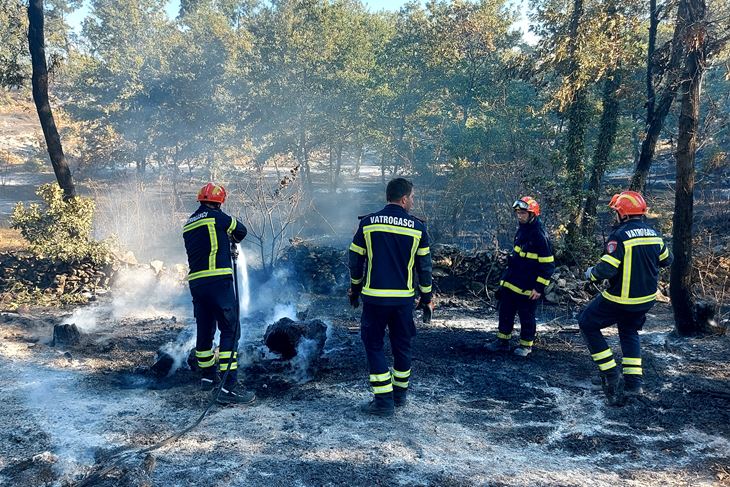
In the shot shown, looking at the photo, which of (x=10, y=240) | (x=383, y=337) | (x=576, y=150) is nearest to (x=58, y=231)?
(x=10, y=240)

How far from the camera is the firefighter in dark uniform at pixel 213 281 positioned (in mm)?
A: 5277

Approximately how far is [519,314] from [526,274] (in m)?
0.54

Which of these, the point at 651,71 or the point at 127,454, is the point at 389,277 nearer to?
the point at 127,454

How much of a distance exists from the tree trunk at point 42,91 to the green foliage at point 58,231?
2.74ft

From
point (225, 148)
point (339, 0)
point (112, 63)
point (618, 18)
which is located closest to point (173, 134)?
point (225, 148)

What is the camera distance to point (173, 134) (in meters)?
25.3

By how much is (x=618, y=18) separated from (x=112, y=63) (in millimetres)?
24310

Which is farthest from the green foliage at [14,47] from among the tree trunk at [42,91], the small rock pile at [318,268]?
the small rock pile at [318,268]

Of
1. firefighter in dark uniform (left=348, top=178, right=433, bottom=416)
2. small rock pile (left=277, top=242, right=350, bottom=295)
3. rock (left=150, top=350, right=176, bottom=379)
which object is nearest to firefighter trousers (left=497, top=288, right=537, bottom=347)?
firefighter in dark uniform (left=348, top=178, right=433, bottom=416)

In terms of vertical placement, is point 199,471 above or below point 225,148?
below

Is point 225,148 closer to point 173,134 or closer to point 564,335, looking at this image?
point 173,134

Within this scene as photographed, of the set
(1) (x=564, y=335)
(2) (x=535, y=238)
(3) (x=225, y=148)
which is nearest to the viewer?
(2) (x=535, y=238)

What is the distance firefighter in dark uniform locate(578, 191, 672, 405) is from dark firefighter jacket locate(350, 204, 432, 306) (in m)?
1.87

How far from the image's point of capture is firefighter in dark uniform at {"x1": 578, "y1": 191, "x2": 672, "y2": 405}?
4.99 metres
